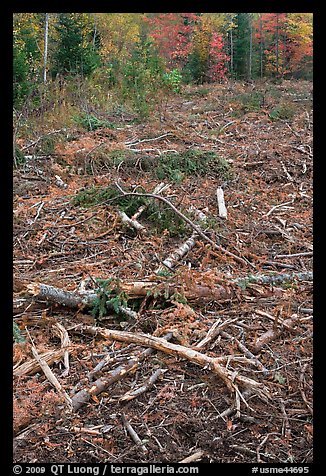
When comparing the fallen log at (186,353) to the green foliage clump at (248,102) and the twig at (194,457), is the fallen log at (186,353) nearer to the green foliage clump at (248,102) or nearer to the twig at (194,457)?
the twig at (194,457)

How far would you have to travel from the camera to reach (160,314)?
4.00m

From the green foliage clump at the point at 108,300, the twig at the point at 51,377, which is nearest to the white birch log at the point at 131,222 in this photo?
the green foliage clump at the point at 108,300

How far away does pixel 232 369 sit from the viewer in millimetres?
3322

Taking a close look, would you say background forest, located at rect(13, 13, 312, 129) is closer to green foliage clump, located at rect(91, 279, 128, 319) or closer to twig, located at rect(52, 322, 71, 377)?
green foliage clump, located at rect(91, 279, 128, 319)

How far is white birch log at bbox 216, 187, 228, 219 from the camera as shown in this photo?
6.28 meters

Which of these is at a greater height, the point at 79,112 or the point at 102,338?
the point at 79,112

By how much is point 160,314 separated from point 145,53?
12.9 m

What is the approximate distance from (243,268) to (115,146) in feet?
14.5

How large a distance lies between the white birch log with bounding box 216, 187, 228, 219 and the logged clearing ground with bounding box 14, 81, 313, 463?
0.09 meters

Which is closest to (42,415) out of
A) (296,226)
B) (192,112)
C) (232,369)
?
(232,369)

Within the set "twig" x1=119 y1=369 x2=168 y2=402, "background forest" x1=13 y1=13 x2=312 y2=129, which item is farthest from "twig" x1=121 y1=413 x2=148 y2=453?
"background forest" x1=13 y1=13 x2=312 y2=129

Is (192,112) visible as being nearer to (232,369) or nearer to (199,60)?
(199,60)

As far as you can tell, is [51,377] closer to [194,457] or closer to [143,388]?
[143,388]
